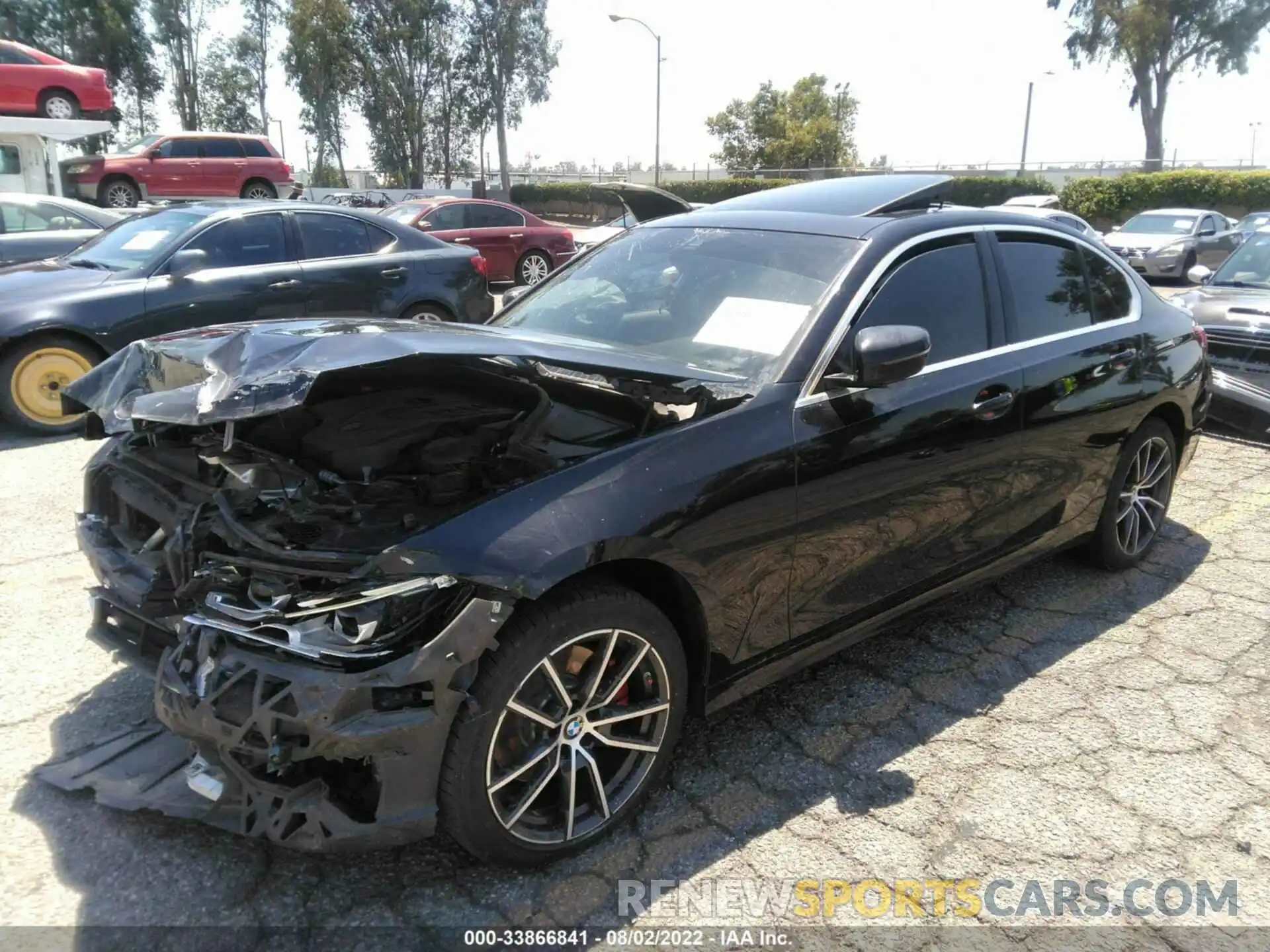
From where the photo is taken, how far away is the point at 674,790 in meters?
2.81

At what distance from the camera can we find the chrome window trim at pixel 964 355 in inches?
115

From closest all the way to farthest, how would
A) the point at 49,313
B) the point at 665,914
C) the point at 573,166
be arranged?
the point at 665,914
the point at 49,313
the point at 573,166

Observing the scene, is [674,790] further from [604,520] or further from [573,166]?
[573,166]

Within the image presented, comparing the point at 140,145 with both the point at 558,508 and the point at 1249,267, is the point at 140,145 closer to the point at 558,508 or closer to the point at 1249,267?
the point at 1249,267

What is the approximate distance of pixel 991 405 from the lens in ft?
11.2

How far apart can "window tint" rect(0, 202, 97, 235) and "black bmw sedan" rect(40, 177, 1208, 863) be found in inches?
369

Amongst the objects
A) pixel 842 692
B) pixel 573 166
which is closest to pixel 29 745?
pixel 842 692

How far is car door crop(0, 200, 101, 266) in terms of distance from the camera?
379 inches

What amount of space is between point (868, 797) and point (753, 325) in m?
1.58

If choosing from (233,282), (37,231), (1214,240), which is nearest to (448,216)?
(37,231)

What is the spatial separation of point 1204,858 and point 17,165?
63.8 ft

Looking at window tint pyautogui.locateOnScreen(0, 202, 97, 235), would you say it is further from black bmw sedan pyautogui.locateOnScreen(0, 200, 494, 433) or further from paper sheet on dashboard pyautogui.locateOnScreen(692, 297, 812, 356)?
paper sheet on dashboard pyautogui.locateOnScreen(692, 297, 812, 356)

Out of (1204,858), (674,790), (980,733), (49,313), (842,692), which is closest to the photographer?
(1204,858)

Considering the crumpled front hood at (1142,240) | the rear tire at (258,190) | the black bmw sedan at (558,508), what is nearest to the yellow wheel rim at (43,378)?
the black bmw sedan at (558,508)
